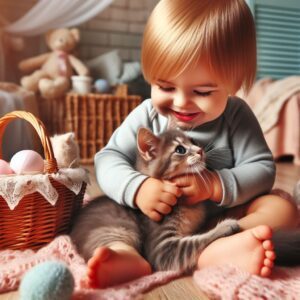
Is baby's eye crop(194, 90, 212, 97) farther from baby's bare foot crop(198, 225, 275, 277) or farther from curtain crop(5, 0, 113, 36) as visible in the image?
curtain crop(5, 0, 113, 36)

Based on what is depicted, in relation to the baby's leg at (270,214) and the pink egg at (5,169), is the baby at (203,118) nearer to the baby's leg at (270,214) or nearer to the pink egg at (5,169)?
the baby's leg at (270,214)

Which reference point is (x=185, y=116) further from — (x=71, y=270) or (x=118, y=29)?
(x=118, y=29)

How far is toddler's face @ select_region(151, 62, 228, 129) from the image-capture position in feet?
2.60

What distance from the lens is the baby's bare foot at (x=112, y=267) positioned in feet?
2.08

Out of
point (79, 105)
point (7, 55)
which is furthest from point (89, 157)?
point (7, 55)

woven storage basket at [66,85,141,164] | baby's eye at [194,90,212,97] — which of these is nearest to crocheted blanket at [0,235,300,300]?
baby's eye at [194,90,212,97]

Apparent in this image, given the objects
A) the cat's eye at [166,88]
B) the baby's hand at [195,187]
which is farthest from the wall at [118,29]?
the baby's hand at [195,187]

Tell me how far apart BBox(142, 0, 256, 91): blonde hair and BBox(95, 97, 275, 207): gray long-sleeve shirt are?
153 mm

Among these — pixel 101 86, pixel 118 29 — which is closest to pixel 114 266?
pixel 101 86

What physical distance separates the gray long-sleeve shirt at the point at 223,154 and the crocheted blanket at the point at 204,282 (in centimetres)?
Result: 19

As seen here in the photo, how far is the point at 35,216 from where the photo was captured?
835 mm

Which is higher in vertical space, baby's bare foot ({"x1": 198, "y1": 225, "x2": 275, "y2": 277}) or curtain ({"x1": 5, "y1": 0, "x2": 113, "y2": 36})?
curtain ({"x1": 5, "y1": 0, "x2": 113, "y2": 36})

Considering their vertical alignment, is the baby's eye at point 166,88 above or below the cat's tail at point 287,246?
above

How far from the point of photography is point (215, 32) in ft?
2.54
